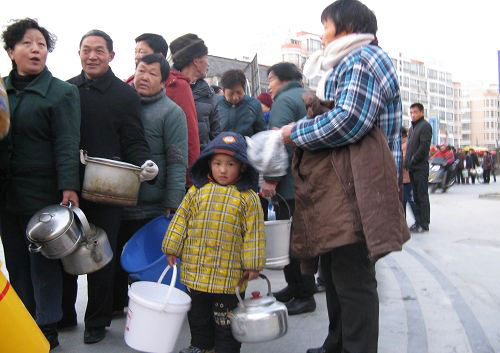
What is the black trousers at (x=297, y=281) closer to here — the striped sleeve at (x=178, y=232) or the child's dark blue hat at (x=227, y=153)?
the child's dark blue hat at (x=227, y=153)

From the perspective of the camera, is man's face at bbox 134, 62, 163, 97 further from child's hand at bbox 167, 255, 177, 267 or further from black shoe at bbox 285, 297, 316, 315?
black shoe at bbox 285, 297, 316, 315

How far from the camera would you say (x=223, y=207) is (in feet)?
8.79

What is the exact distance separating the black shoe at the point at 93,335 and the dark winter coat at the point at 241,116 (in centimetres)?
198

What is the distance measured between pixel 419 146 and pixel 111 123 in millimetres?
5704

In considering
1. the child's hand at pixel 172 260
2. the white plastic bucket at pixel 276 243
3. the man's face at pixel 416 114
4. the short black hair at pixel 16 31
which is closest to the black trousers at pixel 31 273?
the child's hand at pixel 172 260

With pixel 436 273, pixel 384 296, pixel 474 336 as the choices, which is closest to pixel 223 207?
pixel 474 336

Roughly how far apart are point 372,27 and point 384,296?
2544 mm

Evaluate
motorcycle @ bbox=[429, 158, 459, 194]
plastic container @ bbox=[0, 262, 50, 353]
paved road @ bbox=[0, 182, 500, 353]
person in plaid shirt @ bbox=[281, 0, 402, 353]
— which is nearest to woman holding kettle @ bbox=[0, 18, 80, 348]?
paved road @ bbox=[0, 182, 500, 353]

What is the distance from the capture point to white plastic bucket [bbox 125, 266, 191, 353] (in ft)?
8.44

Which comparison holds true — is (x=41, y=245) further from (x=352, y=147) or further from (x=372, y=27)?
(x=372, y=27)

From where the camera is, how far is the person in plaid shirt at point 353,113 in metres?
2.23

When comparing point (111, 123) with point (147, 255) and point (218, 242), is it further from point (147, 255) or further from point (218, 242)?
point (218, 242)

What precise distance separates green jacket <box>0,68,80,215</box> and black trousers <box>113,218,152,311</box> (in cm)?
69

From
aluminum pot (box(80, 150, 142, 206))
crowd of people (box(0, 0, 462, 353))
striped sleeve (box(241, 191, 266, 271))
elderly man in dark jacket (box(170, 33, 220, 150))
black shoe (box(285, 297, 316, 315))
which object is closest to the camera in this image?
crowd of people (box(0, 0, 462, 353))
